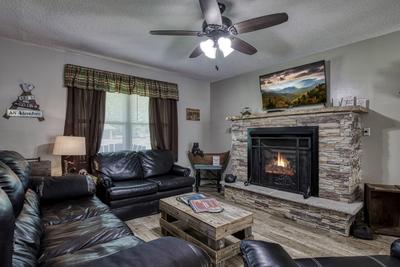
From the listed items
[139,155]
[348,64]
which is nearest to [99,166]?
[139,155]

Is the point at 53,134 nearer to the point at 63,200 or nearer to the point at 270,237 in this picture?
the point at 63,200

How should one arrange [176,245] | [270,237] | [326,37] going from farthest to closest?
1. [326,37]
2. [270,237]
3. [176,245]

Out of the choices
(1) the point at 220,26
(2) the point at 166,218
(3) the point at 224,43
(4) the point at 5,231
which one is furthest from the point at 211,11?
(2) the point at 166,218

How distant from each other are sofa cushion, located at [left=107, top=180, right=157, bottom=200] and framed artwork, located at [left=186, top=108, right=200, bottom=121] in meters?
2.01

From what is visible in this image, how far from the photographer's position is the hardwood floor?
2.24 m

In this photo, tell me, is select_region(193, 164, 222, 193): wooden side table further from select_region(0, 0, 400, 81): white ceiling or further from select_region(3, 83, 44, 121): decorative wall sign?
select_region(3, 83, 44, 121): decorative wall sign

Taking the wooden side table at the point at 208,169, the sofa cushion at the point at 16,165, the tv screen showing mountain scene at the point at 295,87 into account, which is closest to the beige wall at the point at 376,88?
the tv screen showing mountain scene at the point at 295,87

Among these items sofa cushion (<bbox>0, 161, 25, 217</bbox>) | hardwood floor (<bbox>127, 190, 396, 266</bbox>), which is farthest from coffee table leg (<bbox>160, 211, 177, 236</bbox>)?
sofa cushion (<bbox>0, 161, 25, 217</bbox>)

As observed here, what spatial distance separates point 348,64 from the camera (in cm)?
Answer: 321

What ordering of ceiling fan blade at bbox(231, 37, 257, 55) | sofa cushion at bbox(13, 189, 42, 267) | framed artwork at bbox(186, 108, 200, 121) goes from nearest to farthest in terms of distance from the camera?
sofa cushion at bbox(13, 189, 42, 267) → ceiling fan blade at bbox(231, 37, 257, 55) → framed artwork at bbox(186, 108, 200, 121)

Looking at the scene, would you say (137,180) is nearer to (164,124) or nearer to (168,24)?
(164,124)

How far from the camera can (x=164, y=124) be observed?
4.52 metres

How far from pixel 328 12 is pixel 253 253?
2.53 m

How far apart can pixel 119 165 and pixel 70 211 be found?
1.55 meters
